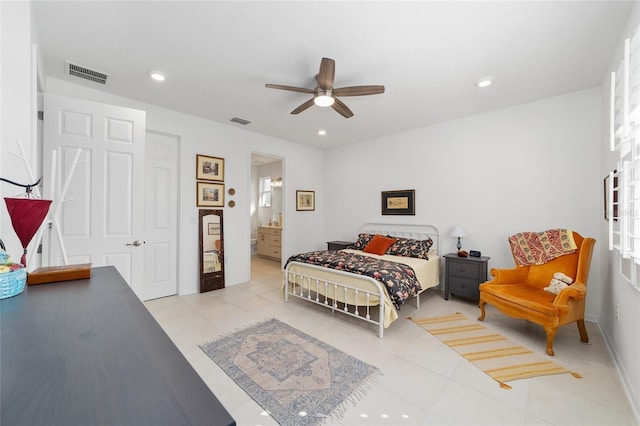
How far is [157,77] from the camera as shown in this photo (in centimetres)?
285

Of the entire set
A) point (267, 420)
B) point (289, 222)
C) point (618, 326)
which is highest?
point (289, 222)

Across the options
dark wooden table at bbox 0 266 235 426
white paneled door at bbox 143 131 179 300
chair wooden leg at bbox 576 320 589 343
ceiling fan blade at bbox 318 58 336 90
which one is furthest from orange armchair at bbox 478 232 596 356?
white paneled door at bbox 143 131 179 300

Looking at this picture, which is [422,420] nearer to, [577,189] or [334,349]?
[334,349]

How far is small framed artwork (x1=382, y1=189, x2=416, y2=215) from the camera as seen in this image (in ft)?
15.1

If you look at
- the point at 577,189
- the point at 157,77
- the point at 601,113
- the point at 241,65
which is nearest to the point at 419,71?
the point at 241,65

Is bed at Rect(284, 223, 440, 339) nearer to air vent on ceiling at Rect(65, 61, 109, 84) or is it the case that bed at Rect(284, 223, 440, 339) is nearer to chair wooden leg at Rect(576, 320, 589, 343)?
chair wooden leg at Rect(576, 320, 589, 343)

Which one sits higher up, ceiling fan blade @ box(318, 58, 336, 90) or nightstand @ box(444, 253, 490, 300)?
ceiling fan blade @ box(318, 58, 336, 90)

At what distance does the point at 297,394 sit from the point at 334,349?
66cm

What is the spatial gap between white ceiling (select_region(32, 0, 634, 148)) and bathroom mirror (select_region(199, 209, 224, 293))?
1723mm

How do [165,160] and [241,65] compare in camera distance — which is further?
[165,160]

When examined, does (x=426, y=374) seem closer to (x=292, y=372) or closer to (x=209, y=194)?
(x=292, y=372)

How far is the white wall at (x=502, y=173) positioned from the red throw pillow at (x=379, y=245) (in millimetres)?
568

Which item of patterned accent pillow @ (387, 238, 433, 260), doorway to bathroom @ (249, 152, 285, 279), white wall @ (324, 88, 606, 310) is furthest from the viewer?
doorway to bathroom @ (249, 152, 285, 279)

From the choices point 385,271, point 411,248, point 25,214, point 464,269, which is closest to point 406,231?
point 411,248
